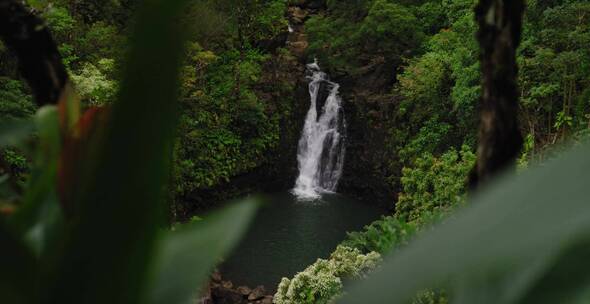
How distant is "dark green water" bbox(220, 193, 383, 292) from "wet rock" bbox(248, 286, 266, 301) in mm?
383

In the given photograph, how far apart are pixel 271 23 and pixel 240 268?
799cm

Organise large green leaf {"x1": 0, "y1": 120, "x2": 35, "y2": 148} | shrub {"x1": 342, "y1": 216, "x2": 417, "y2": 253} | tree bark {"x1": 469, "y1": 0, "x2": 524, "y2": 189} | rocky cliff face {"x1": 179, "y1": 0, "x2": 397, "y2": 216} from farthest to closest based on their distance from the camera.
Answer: rocky cliff face {"x1": 179, "y1": 0, "x2": 397, "y2": 216} < shrub {"x1": 342, "y1": 216, "x2": 417, "y2": 253} < tree bark {"x1": 469, "y1": 0, "x2": 524, "y2": 189} < large green leaf {"x1": 0, "y1": 120, "x2": 35, "y2": 148}

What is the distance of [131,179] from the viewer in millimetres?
139

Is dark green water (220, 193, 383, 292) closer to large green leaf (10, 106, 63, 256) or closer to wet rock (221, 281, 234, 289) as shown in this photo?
wet rock (221, 281, 234, 289)

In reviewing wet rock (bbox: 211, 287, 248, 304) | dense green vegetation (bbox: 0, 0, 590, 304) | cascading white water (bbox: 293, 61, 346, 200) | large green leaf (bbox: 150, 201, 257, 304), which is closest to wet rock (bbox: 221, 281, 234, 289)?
wet rock (bbox: 211, 287, 248, 304)

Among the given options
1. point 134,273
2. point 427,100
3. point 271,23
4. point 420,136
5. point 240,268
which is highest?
point 271,23

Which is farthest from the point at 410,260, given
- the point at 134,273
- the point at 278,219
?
the point at 278,219

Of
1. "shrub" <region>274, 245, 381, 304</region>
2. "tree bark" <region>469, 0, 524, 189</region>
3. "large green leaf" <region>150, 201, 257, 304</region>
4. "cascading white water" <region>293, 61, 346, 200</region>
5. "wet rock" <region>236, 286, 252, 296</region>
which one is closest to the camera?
"large green leaf" <region>150, 201, 257, 304</region>

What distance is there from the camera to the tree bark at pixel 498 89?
2.28ft

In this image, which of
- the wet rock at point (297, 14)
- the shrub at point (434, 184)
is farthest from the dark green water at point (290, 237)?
the wet rock at point (297, 14)

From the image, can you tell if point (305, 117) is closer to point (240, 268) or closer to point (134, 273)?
point (240, 268)

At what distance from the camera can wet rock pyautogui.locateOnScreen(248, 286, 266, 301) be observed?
7977 mm

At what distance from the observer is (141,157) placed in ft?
0.45

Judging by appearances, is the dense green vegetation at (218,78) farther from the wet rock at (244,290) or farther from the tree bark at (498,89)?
the tree bark at (498,89)
